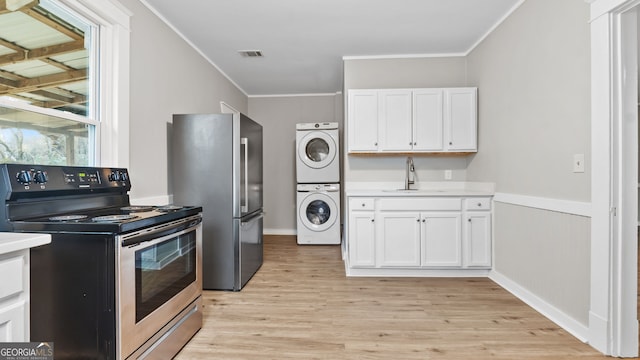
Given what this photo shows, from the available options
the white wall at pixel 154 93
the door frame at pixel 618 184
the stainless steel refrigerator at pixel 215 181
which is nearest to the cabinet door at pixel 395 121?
the stainless steel refrigerator at pixel 215 181

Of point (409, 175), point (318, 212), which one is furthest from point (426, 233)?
point (318, 212)

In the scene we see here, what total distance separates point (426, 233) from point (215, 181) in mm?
2079

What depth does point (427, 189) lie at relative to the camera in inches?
144

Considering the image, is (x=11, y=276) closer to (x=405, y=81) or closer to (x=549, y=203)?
(x=549, y=203)

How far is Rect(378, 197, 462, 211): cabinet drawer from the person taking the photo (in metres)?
3.17

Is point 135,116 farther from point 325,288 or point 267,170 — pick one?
point 267,170

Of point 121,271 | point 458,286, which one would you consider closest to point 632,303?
point 458,286

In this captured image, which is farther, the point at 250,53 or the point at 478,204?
the point at 250,53

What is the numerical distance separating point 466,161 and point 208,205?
2.85 meters

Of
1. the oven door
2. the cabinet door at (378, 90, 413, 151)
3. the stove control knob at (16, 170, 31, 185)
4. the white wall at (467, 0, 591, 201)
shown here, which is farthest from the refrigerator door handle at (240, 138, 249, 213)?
the white wall at (467, 0, 591, 201)

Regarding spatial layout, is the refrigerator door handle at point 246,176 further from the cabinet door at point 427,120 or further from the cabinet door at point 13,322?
the cabinet door at point 13,322

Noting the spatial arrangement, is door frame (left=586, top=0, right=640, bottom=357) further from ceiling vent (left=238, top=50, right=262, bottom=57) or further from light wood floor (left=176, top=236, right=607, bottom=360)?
ceiling vent (left=238, top=50, right=262, bottom=57)

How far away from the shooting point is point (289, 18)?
2824 mm

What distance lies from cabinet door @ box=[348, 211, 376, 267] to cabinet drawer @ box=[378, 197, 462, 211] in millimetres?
196
